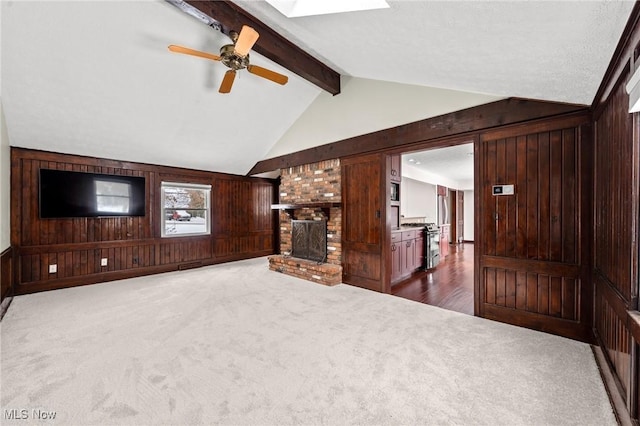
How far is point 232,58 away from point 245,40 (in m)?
0.46

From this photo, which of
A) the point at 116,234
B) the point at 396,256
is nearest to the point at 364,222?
the point at 396,256

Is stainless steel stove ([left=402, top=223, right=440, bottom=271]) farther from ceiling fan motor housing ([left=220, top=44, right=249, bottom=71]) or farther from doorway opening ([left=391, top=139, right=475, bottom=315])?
ceiling fan motor housing ([left=220, top=44, right=249, bottom=71])

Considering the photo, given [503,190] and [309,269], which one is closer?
[503,190]

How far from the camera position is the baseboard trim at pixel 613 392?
4.85 ft

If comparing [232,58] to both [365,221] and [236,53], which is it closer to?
[236,53]

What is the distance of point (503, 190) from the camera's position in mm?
2895

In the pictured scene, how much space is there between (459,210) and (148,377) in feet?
37.5

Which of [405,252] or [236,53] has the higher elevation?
[236,53]

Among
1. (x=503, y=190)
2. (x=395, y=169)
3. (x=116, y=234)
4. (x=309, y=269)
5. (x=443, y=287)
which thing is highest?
(x=395, y=169)

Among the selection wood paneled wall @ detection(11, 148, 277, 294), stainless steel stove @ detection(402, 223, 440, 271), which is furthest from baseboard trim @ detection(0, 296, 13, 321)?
stainless steel stove @ detection(402, 223, 440, 271)

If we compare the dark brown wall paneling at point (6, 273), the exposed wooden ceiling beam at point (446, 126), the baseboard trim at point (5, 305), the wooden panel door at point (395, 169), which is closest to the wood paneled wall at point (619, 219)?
the exposed wooden ceiling beam at point (446, 126)

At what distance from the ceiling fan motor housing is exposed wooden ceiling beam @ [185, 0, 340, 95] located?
295 mm

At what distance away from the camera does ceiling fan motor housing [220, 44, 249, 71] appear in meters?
2.69

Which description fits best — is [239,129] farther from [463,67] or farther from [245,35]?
[463,67]
